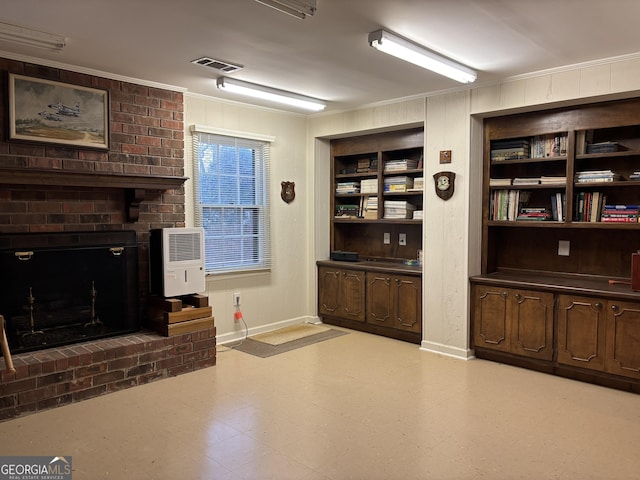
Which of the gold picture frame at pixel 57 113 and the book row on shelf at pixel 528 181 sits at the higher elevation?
the gold picture frame at pixel 57 113

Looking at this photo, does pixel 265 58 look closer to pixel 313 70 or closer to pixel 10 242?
pixel 313 70

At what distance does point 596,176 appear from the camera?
404 cm

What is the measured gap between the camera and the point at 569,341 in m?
3.98

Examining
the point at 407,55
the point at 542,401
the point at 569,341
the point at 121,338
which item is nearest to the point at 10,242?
the point at 121,338

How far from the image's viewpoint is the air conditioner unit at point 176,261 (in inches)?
166

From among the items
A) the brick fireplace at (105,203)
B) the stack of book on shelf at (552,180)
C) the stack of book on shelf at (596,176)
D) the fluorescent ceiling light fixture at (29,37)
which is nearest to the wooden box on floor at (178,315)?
the brick fireplace at (105,203)

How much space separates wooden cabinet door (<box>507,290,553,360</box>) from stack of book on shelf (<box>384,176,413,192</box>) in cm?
166

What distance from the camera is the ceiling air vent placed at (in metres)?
3.71

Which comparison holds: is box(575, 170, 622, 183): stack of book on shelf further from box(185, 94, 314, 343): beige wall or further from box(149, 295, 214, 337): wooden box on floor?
box(149, 295, 214, 337): wooden box on floor

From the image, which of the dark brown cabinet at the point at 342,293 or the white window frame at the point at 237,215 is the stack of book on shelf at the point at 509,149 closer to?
the dark brown cabinet at the point at 342,293

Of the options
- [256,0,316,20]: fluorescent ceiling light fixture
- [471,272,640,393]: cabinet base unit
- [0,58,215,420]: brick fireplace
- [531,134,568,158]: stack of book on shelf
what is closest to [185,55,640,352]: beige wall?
[471,272,640,393]: cabinet base unit

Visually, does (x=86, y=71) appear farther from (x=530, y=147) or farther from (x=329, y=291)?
(x=530, y=147)

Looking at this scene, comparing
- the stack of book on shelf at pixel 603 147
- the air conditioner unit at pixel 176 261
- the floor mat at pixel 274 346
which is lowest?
the floor mat at pixel 274 346

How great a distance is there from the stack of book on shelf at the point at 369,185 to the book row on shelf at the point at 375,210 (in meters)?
0.09
